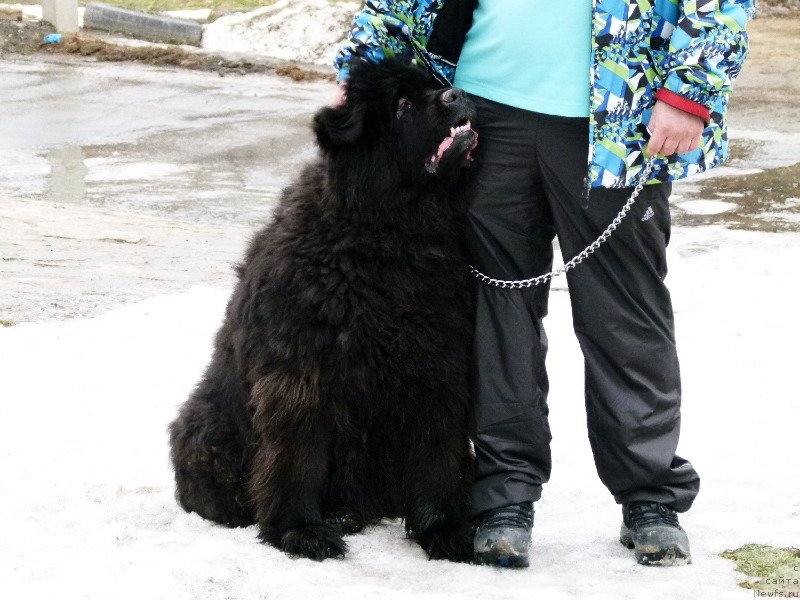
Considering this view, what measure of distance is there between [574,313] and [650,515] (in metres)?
0.63

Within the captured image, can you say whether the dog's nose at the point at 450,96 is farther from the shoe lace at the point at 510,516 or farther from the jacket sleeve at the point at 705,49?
the shoe lace at the point at 510,516

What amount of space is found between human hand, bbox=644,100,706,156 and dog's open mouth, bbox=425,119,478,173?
500 mm

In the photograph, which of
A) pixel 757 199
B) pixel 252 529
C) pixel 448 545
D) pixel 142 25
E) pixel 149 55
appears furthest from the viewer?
pixel 142 25

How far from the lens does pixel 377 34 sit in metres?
3.39

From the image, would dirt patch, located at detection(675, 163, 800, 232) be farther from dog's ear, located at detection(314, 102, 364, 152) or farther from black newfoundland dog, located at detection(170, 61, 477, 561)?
dog's ear, located at detection(314, 102, 364, 152)

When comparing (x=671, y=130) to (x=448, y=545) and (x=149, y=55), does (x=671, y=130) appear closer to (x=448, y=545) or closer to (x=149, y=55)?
(x=448, y=545)

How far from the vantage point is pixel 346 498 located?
11.5 ft

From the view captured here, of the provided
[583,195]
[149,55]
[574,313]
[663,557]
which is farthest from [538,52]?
[149,55]

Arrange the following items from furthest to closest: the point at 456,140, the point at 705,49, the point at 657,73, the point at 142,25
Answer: the point at 142,25
the point at 456,140
the point at 657,73
the point at 705,49

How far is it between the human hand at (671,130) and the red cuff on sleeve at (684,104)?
0.01 m

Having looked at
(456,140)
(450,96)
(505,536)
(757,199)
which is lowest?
(505,536)

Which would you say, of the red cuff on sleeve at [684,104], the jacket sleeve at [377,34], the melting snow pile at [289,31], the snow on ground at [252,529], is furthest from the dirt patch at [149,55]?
the red cuff on sleeve at [684,104]

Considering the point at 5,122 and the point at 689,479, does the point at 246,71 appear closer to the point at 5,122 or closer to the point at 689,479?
the point at 5,122

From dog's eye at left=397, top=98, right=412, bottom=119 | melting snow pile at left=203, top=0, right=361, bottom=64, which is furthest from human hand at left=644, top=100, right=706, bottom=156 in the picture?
melting snow pile at left=203, top=0, right=361, bottom=64
